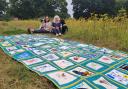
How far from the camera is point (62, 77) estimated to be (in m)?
4.11

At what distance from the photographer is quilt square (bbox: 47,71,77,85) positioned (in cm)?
396

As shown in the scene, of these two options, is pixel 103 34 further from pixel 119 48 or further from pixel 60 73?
pixel 60 73

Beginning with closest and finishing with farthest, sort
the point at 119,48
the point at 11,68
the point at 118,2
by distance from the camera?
the point at 11,68 → the point at 119,48 → the point at 118,2

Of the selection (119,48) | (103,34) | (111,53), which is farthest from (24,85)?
(103,34)

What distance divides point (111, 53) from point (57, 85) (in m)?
2.23

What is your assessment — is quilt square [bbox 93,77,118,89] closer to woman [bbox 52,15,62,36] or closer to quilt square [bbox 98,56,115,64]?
quilt square [bbox 98,56,115,64]

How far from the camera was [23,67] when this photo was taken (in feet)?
15.0

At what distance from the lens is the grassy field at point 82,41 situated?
3941 millimetres

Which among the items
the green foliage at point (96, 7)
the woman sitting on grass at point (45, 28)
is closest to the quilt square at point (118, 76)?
the woman sitting on grass at point (45, 28)

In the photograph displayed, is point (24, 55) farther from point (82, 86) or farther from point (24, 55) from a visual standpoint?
point (82, 86)

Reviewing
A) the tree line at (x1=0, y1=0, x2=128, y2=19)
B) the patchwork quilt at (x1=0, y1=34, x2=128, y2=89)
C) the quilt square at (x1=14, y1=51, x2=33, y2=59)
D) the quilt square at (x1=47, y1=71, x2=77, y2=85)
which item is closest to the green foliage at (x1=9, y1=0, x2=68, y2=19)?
the tree line at (x1=0, y1=0, x2=128, y2=19)

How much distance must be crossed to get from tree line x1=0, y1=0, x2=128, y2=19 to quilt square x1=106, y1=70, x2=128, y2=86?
28828 mm

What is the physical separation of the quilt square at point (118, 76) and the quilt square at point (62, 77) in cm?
66

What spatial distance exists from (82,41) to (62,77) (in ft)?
11.2
